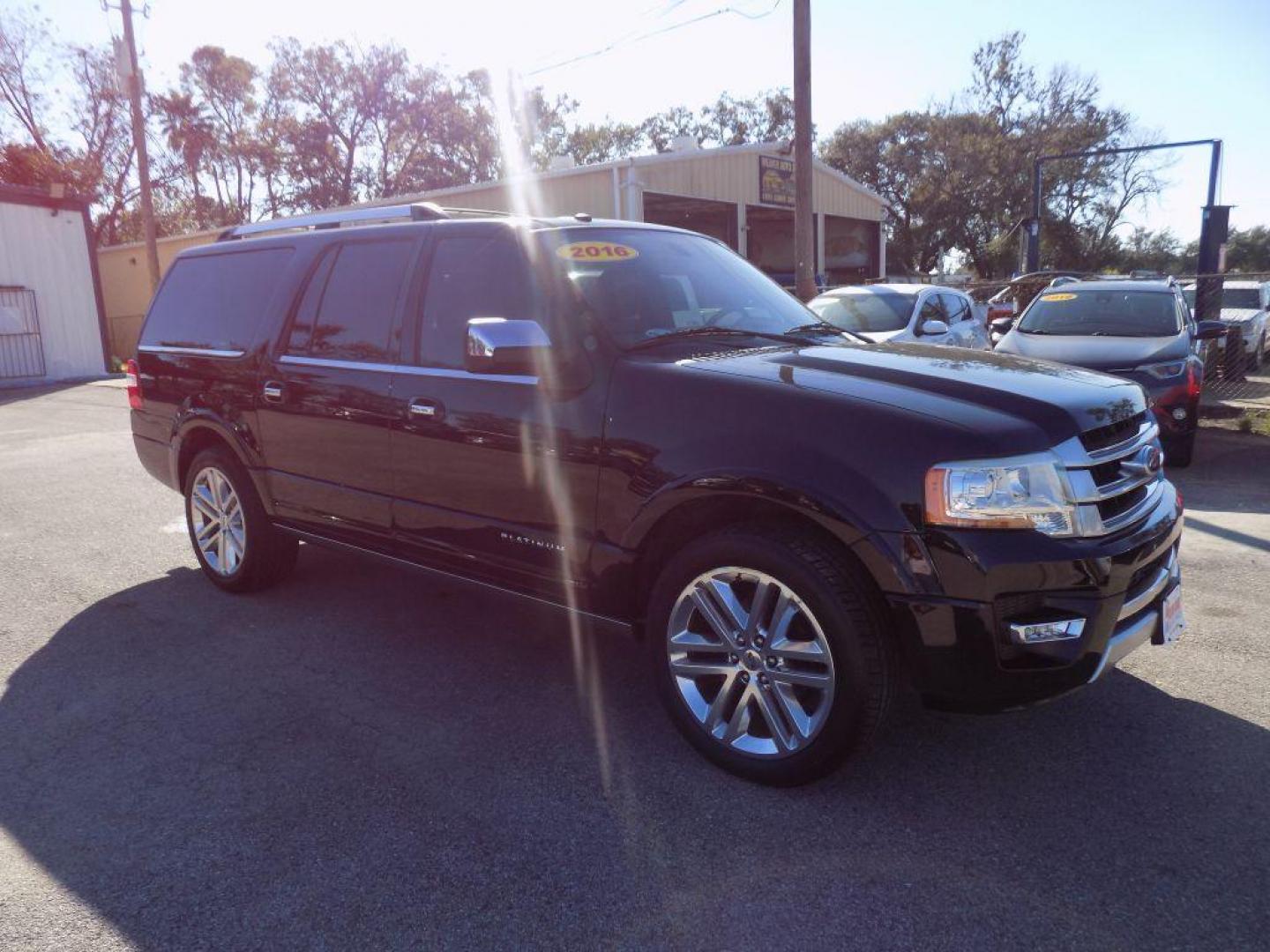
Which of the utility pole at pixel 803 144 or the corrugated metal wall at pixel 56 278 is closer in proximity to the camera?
the utility pole at pixel 803 144

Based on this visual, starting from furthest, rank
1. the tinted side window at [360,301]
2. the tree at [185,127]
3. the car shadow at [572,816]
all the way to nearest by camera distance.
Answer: the tree at [185,127] < the tinted side window at [360,301] < the car shadow at [572,816]

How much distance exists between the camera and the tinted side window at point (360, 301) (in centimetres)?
405

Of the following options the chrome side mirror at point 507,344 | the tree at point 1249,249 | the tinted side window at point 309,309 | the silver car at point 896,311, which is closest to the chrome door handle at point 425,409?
the chrome side mirror at point 507,344

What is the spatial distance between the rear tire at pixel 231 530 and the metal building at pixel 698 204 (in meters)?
10.3

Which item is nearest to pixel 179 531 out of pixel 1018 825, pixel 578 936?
pixel 578 936

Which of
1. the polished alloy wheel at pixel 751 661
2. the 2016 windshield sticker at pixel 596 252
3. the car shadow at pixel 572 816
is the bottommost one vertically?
the car shadow at pixel 572 816

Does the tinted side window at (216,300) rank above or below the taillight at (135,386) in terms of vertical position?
above

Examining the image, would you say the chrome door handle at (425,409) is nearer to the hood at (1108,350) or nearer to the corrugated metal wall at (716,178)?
the hood at (1108,350)

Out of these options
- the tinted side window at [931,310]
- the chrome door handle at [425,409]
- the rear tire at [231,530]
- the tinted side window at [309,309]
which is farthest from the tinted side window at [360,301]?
the tinted side window at [931,310]

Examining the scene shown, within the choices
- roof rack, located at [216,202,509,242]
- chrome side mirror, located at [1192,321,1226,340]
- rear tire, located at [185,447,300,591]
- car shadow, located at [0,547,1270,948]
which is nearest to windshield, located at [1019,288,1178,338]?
chrome side mirror, located at [1192,321,1226,340]

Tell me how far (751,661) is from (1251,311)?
1965 centimetres

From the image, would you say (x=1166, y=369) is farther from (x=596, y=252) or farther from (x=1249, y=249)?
(x=1249, y=249)

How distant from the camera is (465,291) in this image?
3.79 m

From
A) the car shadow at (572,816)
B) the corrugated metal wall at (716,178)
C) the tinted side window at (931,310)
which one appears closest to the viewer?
the car shadow at (572,816)
